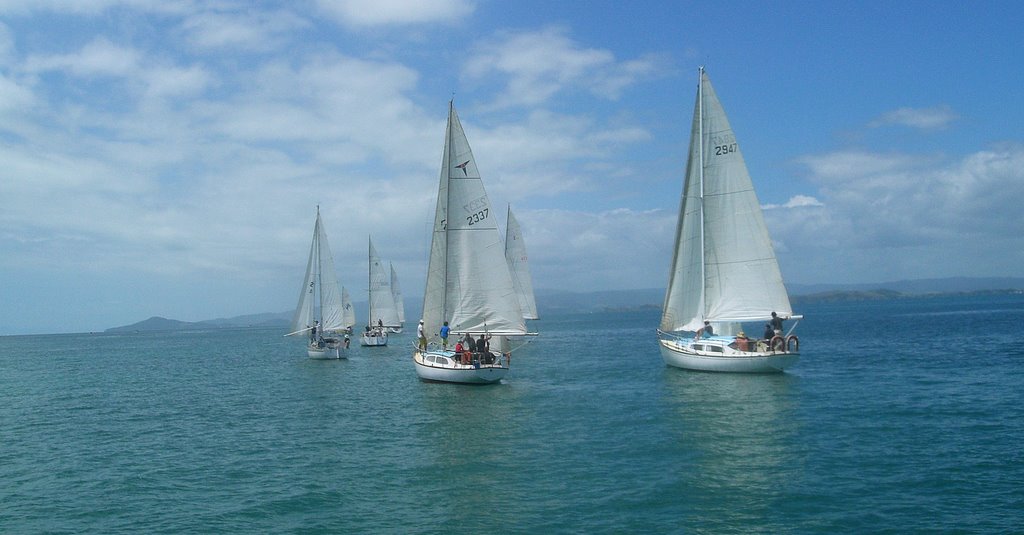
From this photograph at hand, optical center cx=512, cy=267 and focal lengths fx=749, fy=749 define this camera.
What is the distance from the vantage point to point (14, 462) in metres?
24.0

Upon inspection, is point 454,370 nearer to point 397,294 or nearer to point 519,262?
point 519,262

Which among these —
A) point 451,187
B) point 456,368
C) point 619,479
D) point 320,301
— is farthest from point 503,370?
point 320,301

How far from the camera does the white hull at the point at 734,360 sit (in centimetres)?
3788

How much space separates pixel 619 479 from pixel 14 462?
19.3 meters

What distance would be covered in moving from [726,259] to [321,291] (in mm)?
36789

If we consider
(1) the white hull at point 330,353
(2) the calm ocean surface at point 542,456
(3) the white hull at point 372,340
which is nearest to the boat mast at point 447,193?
(2) the calm ocean surface at point 542,456

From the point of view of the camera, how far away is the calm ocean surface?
1661 cm

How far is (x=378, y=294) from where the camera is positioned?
8719 cm

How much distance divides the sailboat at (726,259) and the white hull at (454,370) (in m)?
10.9

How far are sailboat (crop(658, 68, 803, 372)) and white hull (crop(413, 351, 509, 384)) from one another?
10.9 m

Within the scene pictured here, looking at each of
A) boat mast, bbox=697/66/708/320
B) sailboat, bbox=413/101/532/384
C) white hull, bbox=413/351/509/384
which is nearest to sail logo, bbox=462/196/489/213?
sailboat, bbox=413/101/532/384

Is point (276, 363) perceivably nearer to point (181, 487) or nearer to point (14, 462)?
point (14, 462)

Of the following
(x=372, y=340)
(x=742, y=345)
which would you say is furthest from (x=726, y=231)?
(x=372, y=340)

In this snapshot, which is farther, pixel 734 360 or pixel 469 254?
pixel 734 360
